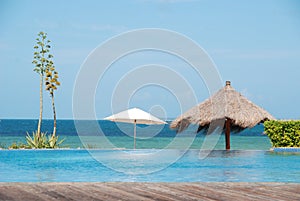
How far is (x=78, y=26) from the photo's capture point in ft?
55.6

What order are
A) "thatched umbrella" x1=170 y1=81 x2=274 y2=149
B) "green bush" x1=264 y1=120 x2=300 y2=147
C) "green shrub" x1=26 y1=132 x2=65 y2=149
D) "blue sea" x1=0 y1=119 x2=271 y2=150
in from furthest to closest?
1. "blue sea" x1=0 y1=119 x2=271 y2=150
2. "green shrub" x1=26 y1=132 x2=65 y2=149
3. "thatched umbrella" x1=170 y1=81 x2=274 y2=149
4. "green bush" x1=264 y1=120 x2=300 y2=147

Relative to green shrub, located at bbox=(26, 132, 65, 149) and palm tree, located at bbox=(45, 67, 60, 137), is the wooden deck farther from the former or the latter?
palm tree, located at bbox=(45, 67, 60, 137)

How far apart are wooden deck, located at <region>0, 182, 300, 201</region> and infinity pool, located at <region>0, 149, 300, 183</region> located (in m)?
2.61

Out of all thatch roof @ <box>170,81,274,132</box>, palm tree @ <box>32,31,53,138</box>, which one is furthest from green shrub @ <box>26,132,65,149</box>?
thatch roof @ <box>170,81,274,132</box>

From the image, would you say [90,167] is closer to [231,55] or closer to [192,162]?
[192,162]

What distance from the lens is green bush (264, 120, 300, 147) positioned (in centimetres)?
1375

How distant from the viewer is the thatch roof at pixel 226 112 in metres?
14.4

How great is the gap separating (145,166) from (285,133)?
483 centimetres

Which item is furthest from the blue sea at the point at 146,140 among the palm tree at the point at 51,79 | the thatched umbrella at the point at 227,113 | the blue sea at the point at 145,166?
the blue sea at the point at 145,166

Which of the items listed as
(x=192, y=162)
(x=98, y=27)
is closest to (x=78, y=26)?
(x=98, y=27)

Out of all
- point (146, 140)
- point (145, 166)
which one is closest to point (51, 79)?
point (145, 166)

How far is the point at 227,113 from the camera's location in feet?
47.1

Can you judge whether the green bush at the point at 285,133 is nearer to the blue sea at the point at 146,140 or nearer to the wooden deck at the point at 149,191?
the blue sea at the point at 146,140

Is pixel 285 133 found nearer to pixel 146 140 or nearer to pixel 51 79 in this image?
pixel 51 79
